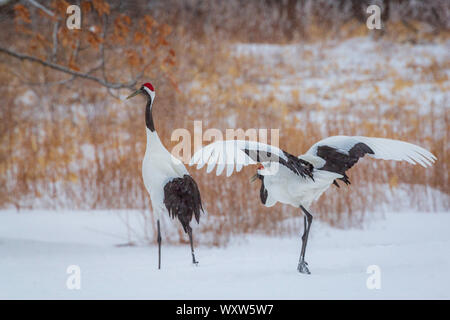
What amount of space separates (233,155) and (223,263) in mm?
1200

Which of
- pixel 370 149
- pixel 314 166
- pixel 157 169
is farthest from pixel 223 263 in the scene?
pixel 370 149

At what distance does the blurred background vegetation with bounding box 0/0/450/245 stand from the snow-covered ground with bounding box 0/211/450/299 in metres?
0.36

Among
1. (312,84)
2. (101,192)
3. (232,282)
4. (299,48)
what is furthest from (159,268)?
(299,48)

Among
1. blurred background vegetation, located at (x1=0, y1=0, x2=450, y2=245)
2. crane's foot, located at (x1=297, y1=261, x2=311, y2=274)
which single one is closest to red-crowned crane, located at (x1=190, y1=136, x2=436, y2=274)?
crane's foot, located at (x1=297, y1=261, x2=311, y2=274)

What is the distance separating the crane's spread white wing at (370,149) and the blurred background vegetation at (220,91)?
6.09 ft

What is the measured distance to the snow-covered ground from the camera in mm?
2764

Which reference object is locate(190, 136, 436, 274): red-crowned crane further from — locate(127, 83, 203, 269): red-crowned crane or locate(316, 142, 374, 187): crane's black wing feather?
locate(127, 83, 203, 269): red-crowned crane

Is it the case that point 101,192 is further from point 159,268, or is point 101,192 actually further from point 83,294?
point 83,294

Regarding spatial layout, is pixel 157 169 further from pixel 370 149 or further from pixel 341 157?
pixel 370 149

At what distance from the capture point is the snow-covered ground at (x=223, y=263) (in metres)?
2.76

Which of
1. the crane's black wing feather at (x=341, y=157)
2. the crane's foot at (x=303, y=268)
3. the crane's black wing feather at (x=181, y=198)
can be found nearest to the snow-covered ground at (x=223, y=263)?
the crane's foot at (x=303, y=268)

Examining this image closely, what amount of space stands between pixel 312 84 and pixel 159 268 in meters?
6.94

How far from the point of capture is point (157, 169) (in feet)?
10.8

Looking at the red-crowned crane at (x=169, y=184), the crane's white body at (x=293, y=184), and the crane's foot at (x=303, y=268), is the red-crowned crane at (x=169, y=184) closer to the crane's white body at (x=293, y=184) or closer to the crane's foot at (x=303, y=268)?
the crane's white body at (x=293, y=184)
